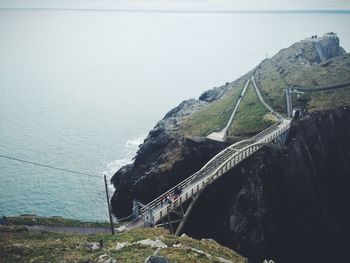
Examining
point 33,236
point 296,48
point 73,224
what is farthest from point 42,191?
point 296,48

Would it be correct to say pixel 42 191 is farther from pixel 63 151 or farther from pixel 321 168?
pixel 321 168

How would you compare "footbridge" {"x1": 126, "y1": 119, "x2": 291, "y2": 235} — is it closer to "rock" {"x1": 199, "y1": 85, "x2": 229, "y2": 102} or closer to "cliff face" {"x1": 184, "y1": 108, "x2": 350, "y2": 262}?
"cliff face" {"x1": 184, "y1": 108, "x2": 350, "y2": 262}

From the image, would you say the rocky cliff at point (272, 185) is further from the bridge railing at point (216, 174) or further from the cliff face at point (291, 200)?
the bridge railing at point (216, 174)

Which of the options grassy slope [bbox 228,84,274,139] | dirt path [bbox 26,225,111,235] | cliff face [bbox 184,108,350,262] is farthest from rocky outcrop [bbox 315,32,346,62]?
dirt path [bbox 26,225,111,235]

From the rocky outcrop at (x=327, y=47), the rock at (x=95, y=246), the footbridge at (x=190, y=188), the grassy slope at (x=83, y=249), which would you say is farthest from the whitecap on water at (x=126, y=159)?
the rocky outcrop at (x=327, y=47)

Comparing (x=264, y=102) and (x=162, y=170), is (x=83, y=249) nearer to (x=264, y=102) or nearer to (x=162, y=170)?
(x=162, y=170)

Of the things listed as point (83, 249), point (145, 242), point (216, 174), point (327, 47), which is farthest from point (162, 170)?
point (327, 47)
